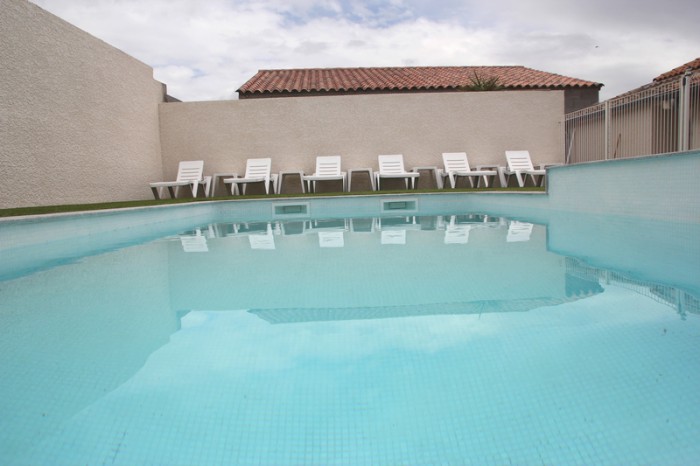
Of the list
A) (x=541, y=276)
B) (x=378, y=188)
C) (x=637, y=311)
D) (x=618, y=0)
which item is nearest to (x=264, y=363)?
(x=637, y=311)

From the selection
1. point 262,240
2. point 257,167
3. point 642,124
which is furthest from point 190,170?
point 642,124

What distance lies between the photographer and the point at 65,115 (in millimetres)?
7902

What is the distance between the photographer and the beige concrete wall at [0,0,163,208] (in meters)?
6.79

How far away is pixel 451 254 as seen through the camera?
175 inches

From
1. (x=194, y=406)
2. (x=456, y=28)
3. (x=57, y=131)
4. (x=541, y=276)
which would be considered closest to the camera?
(x=194, y=406)

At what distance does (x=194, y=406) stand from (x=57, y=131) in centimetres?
765

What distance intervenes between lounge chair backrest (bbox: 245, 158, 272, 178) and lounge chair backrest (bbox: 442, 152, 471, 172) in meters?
3.98

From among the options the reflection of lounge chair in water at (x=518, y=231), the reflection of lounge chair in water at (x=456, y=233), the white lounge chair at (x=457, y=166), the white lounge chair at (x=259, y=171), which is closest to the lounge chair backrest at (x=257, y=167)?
the white lounge chair at (x=259, y=171)

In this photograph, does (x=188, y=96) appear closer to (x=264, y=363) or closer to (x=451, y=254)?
(x=451, y=254)

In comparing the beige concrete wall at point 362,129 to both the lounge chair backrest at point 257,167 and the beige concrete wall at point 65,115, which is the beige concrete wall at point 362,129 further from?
the beige concrete wall at point 65,115

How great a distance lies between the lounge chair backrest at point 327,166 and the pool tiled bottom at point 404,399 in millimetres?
8850

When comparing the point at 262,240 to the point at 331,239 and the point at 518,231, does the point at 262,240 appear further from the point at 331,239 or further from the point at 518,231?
the point at 518,231

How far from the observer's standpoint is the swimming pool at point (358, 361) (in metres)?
1.37

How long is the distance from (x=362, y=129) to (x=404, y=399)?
1038cm
